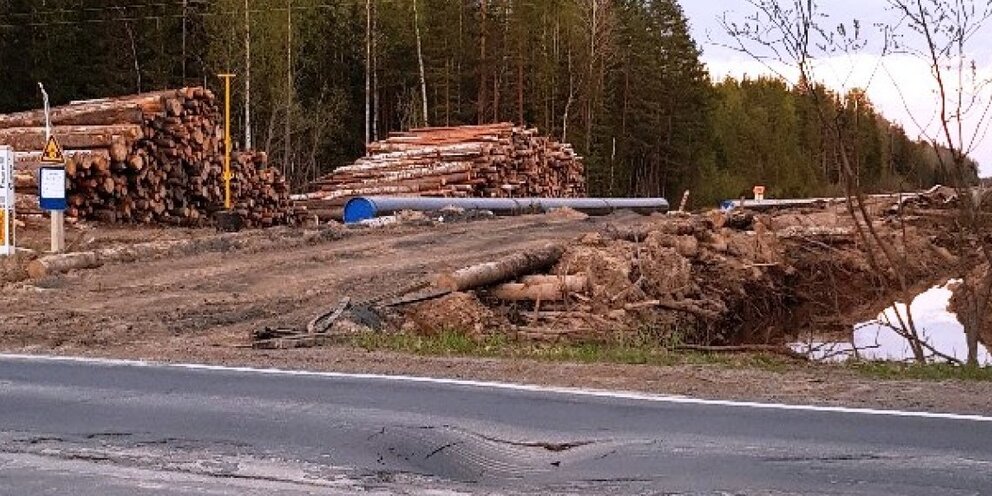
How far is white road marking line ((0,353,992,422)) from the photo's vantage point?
9031 mm

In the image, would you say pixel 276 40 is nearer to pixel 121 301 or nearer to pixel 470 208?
pixel 470 208

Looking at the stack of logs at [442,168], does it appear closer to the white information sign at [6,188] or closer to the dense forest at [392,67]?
the dense forest at [392,67]

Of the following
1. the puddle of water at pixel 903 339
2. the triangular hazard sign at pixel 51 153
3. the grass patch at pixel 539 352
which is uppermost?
the triangular hazard sign at pixel 51 153

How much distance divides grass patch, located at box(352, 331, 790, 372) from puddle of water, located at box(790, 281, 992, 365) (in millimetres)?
4724

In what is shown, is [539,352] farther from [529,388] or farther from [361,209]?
[361,209]

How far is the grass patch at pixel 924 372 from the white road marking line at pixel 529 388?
2.49m

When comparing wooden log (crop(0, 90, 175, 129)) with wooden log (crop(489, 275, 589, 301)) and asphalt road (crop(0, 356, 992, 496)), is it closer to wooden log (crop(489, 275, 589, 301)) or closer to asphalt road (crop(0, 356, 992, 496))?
wooden log (crop(489, 275, 589, 301))

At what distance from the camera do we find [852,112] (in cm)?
1662

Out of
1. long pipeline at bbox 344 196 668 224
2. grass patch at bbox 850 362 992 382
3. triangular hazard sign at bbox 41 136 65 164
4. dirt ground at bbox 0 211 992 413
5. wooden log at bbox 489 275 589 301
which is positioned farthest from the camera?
long pipeline at bbox 344 196 668 224

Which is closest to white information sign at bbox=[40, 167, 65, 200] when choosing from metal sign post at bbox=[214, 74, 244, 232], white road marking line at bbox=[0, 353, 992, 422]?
metal sign post at bbox=[214, 74, 244, 232]

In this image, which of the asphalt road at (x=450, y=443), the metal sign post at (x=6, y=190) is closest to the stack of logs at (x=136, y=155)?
the metal sign post at (x=6, y=190)

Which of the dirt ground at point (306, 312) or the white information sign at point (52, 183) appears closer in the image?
the dirt ground at point (306, 312)

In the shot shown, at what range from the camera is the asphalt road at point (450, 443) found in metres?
6.84

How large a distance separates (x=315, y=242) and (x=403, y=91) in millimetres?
36548
